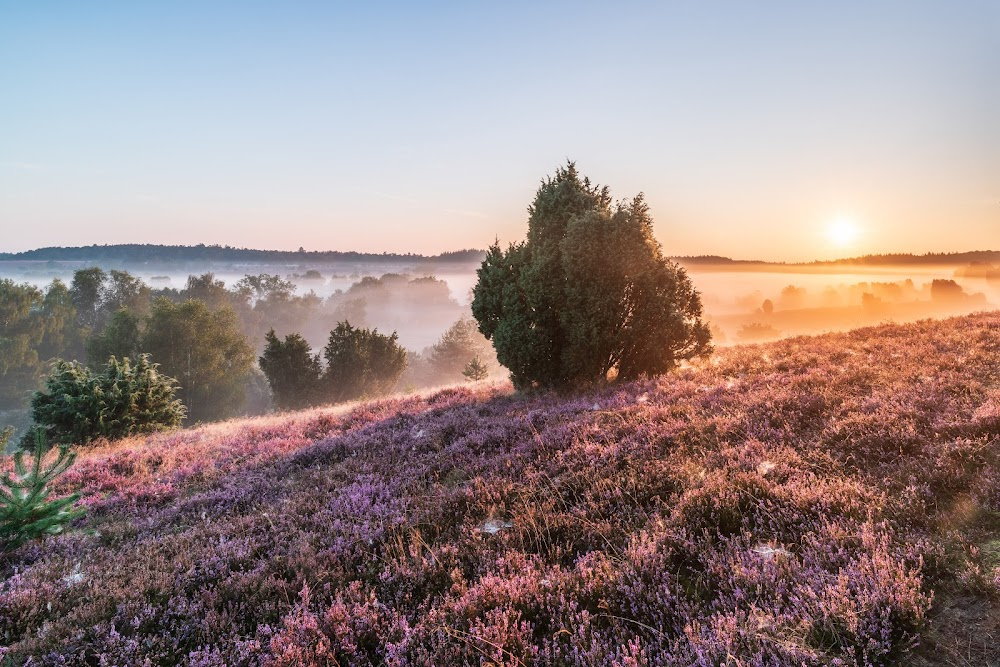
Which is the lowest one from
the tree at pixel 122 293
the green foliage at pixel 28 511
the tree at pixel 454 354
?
the tree at pixel 454 354

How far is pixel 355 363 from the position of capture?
48594 millimetres

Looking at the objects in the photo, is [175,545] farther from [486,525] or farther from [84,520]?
[486,525]

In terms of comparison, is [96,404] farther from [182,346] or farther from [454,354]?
[454,354]

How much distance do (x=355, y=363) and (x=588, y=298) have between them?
39.7 meters

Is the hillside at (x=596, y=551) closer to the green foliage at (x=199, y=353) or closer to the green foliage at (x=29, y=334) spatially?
the green foliage at (x=199, y=353)

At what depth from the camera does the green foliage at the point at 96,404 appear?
61.7ft

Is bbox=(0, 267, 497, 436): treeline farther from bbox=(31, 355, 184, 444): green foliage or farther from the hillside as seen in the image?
the hillside

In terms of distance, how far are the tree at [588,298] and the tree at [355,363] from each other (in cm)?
3609

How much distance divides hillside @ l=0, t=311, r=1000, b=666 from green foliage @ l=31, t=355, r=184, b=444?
47.2 feet

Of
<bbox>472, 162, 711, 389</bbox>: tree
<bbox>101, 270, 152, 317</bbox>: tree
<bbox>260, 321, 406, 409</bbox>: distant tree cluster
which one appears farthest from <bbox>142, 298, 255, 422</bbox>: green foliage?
<bbox>472, 162, 711, 389</bbox>: tree

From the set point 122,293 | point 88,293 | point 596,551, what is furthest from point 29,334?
point 596,551

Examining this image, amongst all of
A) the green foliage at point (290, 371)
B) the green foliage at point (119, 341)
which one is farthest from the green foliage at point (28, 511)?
the green foliage at point (119, 341)

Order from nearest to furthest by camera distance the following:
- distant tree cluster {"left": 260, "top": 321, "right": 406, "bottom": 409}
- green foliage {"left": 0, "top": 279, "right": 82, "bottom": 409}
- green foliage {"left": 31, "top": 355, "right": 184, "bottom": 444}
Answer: green foliage {"left": 31, "top": 355, "right": 184, "bottom": 444} → distant tree cluster {"left": 260, "top": 321, "right": 406, "bottom": 409} → green foliage {"left": 0, "top": 279, "right": 82, "bottom": 409}

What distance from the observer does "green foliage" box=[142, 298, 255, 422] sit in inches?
1885
